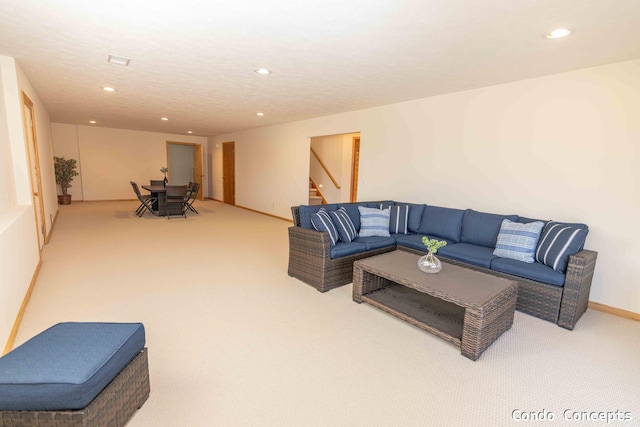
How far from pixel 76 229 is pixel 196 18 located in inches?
211

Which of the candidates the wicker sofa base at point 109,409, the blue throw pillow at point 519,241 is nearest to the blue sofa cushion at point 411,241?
the blue throw pillow at point 519,241

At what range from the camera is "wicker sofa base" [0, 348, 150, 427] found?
1247 mm

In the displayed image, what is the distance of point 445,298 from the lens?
2.30 meters

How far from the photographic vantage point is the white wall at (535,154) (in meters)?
2.91

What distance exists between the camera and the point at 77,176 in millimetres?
9109

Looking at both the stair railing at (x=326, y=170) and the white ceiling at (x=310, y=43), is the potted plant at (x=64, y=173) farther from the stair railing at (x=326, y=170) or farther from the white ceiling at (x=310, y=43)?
the stair railing at (x=326, y=170)

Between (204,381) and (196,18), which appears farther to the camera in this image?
(196,18)

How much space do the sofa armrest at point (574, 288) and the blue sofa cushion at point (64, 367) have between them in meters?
3.22

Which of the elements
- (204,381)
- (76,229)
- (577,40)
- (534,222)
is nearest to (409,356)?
(204,381)

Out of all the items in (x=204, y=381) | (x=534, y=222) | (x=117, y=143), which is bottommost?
(x=204, y=381)

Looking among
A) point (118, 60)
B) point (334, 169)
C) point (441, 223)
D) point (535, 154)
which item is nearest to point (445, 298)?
point (441, 223)

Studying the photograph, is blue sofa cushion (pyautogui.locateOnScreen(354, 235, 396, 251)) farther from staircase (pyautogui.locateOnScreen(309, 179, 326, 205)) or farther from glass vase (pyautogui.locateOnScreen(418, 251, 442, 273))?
staircase (pyautogui.locateOnScreen(309, 179, 326, 205))

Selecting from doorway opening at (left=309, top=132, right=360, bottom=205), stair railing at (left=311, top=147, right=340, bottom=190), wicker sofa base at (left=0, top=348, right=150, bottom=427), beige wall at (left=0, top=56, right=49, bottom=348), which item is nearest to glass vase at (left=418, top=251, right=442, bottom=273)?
wicker sofa base at (left=0, top=348, right=150, bottom=427)

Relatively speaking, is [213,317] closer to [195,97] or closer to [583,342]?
[583,342]
